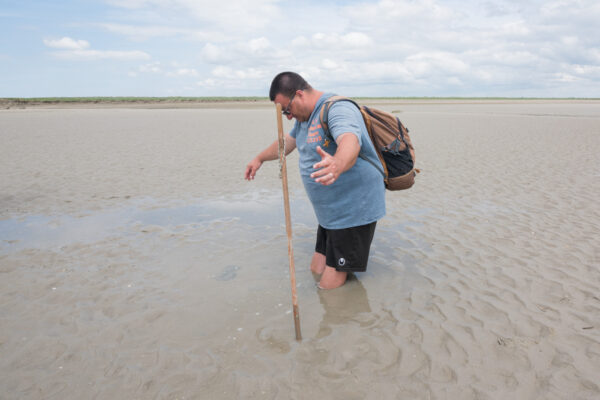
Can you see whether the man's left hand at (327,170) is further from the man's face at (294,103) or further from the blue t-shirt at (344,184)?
the man's face at (294,103)

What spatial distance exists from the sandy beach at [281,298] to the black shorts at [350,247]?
0.32 metres

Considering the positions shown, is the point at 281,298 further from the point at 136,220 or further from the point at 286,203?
the point at 136,220

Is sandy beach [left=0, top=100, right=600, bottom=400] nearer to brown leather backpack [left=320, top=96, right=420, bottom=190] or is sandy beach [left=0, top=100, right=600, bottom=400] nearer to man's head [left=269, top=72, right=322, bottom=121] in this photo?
brown leather backpack [left=320, top=96, right=420, bottom=190]

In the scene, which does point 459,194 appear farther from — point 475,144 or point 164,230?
point 475,144

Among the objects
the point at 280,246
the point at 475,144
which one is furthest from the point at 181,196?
the point at 475,144

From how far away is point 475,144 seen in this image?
13.7 metres

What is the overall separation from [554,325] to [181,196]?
6.16 m

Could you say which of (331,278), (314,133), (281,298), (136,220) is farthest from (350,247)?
(136,220)

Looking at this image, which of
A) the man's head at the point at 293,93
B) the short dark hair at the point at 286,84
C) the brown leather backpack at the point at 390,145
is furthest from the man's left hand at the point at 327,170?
the short dark hair at the point at 286,84

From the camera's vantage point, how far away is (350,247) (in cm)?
360

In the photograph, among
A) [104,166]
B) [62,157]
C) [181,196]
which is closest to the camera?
[181,196]

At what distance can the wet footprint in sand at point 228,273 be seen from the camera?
13.5ft

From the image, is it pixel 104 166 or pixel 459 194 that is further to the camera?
pixel 104 166

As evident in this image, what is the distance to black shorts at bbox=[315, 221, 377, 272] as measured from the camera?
11.6ft
